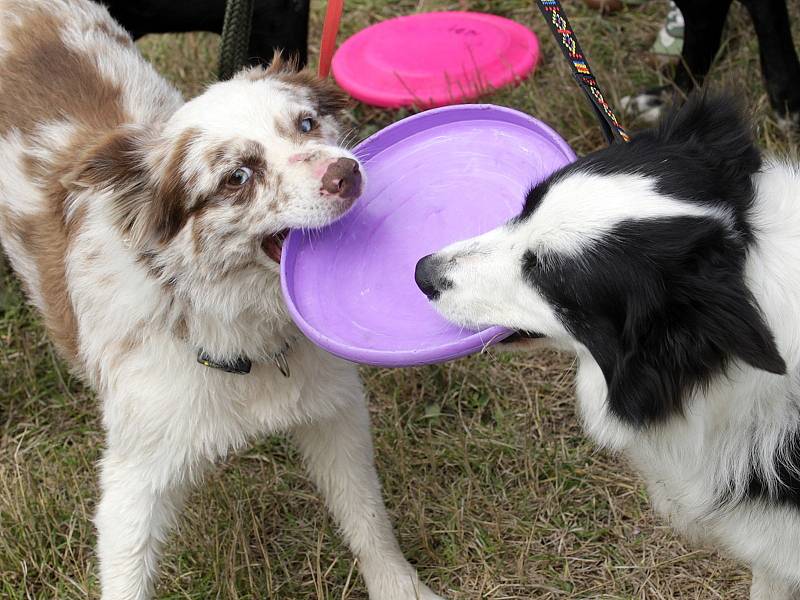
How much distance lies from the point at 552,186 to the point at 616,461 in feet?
5.43

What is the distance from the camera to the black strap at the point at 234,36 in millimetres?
3295

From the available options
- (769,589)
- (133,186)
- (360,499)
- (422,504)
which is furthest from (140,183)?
(769,589)

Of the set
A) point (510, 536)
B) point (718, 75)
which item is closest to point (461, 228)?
point (510, 536)

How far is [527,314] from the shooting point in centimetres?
215

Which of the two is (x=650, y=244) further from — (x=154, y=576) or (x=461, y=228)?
(x=154, y=576)

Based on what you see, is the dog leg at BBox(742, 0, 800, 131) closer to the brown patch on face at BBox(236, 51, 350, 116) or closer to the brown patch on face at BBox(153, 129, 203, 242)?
the brown patch on face at BBox(236, 51, 350, 116)

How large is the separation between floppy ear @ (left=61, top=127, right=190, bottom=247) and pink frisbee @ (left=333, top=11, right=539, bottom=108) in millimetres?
2470

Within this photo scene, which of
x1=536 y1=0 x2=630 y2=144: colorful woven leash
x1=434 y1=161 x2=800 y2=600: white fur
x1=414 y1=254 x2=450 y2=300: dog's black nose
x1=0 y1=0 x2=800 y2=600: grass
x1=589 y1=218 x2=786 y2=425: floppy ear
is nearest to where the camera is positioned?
x1=589 y1=218 x2=786 y2=425: floppy ear

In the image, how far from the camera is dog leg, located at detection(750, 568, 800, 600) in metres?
2.65

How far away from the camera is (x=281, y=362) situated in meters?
2.74

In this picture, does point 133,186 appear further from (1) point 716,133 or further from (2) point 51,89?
(1) point 716,133

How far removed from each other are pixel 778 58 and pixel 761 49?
0.29 feet

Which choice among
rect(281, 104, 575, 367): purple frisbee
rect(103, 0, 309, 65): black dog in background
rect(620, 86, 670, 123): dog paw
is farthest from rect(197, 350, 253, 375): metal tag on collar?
rect(620, 86, 670, 123): dog paw

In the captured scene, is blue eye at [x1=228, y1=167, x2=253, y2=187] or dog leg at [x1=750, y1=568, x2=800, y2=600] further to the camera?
dog leg at [x1=750, y1=568, x2=800, y2=600]
